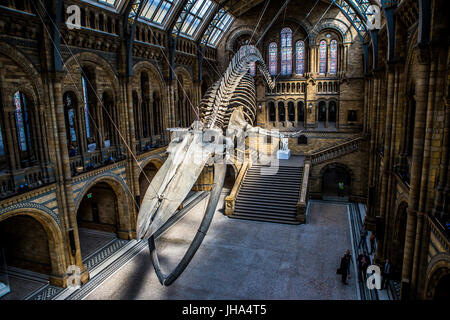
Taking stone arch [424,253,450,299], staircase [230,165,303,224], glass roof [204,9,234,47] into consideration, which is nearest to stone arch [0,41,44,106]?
staircase [230,165,303,224]

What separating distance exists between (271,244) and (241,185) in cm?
651

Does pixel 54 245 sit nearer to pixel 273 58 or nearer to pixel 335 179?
pixel 273 58

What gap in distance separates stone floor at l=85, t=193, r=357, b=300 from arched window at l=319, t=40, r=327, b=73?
12.5m

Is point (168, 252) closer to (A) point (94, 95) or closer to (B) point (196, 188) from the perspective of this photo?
(A) point (94, 95)

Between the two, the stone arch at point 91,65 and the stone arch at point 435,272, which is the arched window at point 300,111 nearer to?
the stone arch at point 91,65

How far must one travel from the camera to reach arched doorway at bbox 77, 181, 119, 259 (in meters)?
17.1

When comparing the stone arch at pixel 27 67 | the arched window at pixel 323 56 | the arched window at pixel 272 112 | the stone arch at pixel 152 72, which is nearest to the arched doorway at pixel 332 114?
the arched window at pixel 323 56

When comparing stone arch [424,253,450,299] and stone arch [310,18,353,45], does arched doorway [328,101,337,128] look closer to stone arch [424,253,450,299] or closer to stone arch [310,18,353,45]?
stone arch [310,18,353,45]

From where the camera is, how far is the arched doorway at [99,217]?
17094mm

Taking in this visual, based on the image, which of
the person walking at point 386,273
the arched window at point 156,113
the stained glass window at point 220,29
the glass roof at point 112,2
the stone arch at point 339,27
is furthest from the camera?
the stained glass window at point 220,29

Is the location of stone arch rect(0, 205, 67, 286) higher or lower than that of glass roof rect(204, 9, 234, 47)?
lower

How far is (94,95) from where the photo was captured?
1520cm

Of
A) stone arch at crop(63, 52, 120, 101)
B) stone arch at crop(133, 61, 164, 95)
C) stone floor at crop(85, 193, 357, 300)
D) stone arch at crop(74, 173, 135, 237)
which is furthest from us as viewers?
stone arch at crop(133, 61, 164, 95)

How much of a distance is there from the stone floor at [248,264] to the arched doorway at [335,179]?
5.01m
